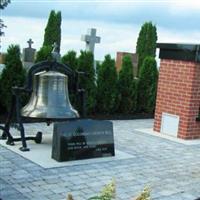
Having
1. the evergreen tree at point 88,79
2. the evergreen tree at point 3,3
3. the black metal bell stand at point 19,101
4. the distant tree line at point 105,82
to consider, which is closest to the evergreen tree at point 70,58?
the distant tree line at point 105,82

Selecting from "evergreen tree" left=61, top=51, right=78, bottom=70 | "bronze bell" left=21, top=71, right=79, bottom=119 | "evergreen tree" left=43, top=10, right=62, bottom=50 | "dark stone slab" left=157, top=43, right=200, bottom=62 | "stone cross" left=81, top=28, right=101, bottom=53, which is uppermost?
"evergreen tree" left=43, top=10, right=62, bottom=50

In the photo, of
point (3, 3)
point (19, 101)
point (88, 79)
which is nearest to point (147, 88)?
point (88, 79)

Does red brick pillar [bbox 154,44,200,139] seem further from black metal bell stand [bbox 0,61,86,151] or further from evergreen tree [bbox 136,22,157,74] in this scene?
evergreen tree [bbox 136,22,157,74]

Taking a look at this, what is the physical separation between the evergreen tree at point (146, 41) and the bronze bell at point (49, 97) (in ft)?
41.1

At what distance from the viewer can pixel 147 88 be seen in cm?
1146

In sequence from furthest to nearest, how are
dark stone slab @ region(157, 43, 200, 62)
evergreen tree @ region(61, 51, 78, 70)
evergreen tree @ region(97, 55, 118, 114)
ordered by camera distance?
evergreen tree @ region(97, 55, 118, 114) < evergreen tree @ region(61, 51, 78, 70) < dark stone slab @ region(157, 43, 200, 62)

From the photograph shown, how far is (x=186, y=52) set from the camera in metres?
8.70

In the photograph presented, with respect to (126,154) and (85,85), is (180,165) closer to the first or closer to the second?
(126,154)

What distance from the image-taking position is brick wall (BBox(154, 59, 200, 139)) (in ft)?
28.3

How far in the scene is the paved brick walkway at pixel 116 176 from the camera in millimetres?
4859

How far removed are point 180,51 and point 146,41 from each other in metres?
10.9

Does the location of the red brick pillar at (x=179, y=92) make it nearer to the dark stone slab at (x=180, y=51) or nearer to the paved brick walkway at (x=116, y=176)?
the dark stone slab at (x=180, y=51)

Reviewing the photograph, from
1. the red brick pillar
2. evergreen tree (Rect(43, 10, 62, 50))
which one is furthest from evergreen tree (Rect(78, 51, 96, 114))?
evergreen tree (Rect(43, 10, 62, 50))

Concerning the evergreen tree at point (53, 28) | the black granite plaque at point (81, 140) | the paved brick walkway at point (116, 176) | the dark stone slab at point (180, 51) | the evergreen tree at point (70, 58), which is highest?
the evergreen tree at point (53, 28)
